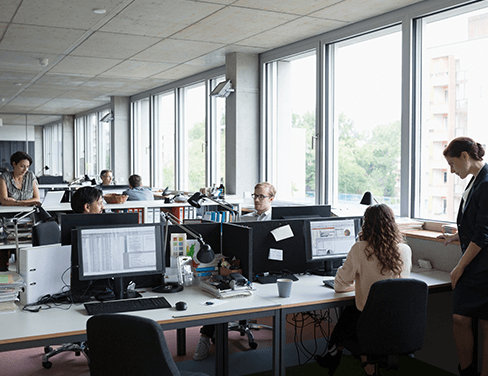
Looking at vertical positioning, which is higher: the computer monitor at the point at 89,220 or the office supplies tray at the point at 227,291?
the computer monitor at the point at 89,220

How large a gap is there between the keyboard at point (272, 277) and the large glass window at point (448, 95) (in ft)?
5.53

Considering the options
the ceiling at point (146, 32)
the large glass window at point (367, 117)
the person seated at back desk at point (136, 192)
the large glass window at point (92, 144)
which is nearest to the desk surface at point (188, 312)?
the large glass window at point (367, 117)

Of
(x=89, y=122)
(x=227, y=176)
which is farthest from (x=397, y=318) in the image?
(x=89, y=122)

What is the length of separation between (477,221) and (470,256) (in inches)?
8.3

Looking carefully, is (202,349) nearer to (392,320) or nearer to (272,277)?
(272,277)

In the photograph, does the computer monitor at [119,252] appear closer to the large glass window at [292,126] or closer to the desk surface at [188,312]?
the desk surface at [188,312]

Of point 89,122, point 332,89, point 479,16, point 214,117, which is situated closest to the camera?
point 479,16

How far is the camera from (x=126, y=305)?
2643 mm

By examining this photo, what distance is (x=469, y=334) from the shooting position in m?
3.04

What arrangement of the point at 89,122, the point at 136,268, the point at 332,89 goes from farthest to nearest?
1. the point at 89,122
2. the point at 332,89
3. the point at 136,268

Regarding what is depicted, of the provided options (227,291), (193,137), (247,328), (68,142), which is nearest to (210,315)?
(227,291)

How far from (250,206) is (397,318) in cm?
396

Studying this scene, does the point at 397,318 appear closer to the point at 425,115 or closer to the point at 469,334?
the point at 469,334

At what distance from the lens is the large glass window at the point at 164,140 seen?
30.9 feet
